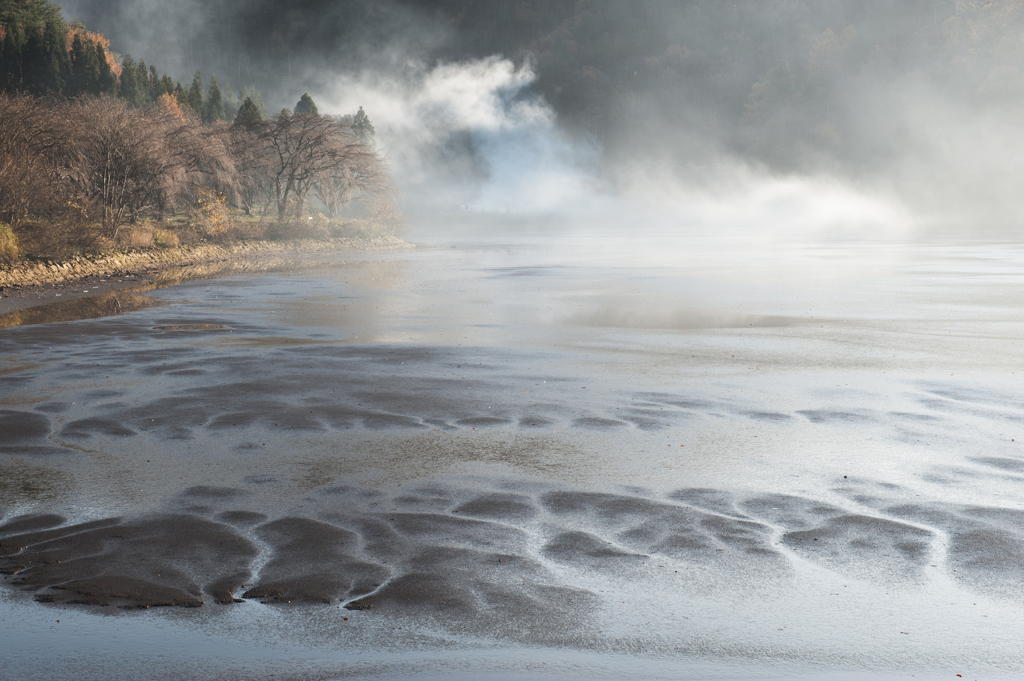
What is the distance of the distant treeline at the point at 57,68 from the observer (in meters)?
83.8

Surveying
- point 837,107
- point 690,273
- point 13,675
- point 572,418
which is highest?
point 837,107

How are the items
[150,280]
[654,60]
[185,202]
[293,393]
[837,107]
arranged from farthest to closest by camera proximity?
[654,60] < [837,107] < [185,202] < [150,280] < [293,393]

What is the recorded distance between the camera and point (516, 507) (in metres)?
6.57

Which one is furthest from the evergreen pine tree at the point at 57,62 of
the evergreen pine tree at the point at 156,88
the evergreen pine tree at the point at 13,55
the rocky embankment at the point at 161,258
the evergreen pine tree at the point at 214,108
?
the rocky embankment at the point at 161,258

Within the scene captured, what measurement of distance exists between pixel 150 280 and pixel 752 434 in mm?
26008

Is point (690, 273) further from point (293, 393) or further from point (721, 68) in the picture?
point (721, 68)

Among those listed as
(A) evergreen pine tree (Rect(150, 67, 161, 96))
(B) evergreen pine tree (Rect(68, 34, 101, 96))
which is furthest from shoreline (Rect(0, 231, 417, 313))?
(A) evergreen pine tree (Rect(150, 67, 161, 96))

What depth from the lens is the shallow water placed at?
4.49 metres

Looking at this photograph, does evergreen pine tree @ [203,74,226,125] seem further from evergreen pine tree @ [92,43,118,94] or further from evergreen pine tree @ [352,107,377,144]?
evergreen pine tree @ [352,107,377,144]

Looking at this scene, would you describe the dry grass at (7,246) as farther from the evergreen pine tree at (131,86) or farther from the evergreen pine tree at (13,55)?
the evergreen pine tree at (131,86)

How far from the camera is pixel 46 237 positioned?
2969cm

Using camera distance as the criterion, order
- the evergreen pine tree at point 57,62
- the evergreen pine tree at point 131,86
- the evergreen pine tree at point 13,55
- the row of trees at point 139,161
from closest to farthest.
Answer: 1. the row of trees at point 139,161
2. the evergreen pine tree at point 13,55
3. the evergreen pine tree at point 57,62
4. the evergreen pine tree at point 131,86

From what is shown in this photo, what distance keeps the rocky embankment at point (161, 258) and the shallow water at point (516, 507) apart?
14043 mm

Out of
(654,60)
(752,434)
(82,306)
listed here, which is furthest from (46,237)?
(654,60)
